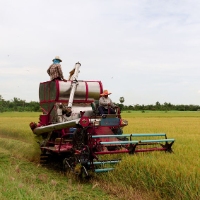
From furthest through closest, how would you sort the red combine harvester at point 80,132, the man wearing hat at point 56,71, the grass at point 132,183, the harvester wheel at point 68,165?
the man wearing hat at point 56,71 < the harvester wheel at point 68,165 < the red combine harvester at point 80,132 < the grass at point 132,183

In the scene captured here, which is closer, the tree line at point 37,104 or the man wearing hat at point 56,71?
the man wearing hat at point 56,71

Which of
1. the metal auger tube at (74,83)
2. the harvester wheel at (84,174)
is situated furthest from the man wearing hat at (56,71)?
the harvester wheel at (84,174)

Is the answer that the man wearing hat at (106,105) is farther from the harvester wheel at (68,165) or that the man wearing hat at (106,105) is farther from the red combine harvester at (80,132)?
the harvester wheel at (68,165)

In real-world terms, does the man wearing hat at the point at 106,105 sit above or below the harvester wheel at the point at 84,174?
above

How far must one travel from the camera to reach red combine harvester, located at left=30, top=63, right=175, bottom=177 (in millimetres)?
7125

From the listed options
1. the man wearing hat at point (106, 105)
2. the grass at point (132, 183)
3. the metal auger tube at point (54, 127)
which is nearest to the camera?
the grass at point (132, 183)

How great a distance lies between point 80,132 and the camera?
7.59 meters

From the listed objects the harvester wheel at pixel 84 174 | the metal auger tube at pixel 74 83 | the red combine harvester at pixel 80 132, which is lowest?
the harvester wheel at pixel 84 174

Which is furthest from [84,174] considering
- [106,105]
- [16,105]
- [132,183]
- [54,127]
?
[16,105]

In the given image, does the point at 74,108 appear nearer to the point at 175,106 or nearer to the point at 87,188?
the point at 87,188

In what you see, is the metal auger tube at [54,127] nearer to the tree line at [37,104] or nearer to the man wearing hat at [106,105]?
the man wearing hat at [106,105]

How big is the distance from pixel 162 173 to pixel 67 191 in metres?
1.85

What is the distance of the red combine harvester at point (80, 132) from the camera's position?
7125 mm

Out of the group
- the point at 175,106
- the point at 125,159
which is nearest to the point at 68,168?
the point at 125,159
